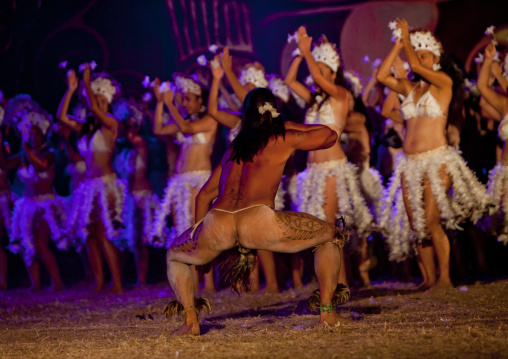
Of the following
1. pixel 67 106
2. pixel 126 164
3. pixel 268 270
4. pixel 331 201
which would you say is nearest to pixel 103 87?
pixel 67 106

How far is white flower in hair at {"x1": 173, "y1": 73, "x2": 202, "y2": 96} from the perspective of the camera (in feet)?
20.9

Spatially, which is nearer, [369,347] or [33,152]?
[369,347]

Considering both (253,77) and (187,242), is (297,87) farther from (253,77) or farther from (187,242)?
(187,242)

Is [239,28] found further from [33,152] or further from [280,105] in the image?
[33,152]

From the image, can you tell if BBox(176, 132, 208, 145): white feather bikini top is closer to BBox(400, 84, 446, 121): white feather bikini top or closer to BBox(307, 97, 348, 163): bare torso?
BBox(307, 97, 348, 163): bare torso

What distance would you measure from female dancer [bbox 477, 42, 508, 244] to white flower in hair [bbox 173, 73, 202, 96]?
2.76 metres

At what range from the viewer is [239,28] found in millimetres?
7766

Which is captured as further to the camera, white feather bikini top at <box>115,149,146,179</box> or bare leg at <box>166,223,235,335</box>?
white feather bikini top at <box>115,149,146,179</box>

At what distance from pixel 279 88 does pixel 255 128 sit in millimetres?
3074

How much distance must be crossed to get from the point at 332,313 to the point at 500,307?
1.27m

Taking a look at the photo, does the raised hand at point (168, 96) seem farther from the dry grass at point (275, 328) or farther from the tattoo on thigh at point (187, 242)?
the tattoo on thigh at point (187, 242)

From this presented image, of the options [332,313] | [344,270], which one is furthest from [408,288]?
[332,313]

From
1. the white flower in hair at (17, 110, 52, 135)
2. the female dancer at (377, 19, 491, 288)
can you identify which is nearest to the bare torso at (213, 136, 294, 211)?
the female dancer at (377, 19, 491, 288)

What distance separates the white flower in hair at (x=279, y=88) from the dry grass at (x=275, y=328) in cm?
205
